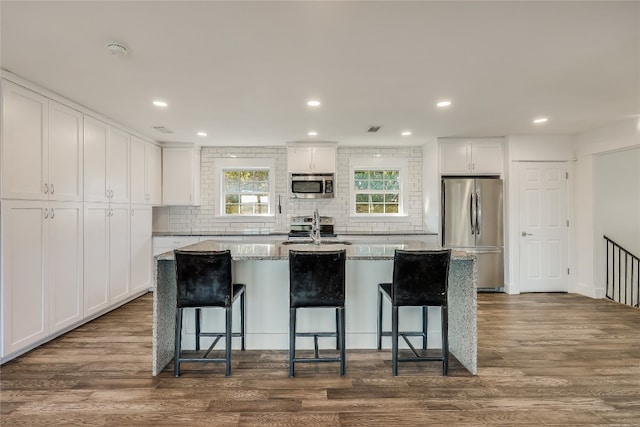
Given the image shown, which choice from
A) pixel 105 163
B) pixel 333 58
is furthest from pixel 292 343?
pixel 105 163

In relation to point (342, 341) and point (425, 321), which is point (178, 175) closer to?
point (342, 341)

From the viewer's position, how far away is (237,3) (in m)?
1.75

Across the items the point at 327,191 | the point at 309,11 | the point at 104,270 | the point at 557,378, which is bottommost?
the point at 557,378

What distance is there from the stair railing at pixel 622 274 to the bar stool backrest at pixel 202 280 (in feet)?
17.4

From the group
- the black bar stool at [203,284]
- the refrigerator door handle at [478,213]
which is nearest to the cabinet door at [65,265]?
the black bar stool at [203,284]

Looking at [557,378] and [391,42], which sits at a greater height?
[391,42]

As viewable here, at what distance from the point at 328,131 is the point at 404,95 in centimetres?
159

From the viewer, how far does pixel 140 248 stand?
4.67m

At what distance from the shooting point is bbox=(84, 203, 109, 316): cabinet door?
3520 millimetres

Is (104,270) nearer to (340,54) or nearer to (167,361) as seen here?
(167,361)

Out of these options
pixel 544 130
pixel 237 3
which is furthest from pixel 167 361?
pixel 544 130

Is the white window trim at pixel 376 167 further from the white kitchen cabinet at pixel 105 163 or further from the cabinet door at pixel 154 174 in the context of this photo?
the white kitchen cabinet at pixel 105 163

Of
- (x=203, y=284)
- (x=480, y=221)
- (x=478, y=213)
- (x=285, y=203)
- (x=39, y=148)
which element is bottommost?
(x=203, y=284)

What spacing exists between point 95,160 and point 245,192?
95.1 inches
